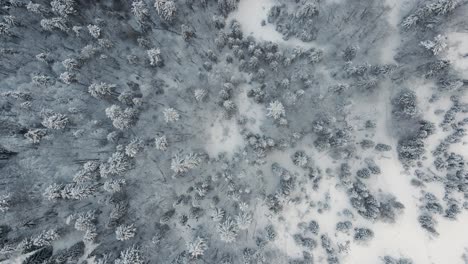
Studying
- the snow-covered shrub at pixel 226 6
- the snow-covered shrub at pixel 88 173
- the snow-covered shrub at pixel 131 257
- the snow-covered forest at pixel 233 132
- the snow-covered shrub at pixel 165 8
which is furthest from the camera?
the snow-covered shrub at pixel 226 6

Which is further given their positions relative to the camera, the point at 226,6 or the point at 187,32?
the point at 226,6

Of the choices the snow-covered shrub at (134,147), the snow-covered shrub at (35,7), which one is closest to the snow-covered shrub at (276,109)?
the snow-covered shrub at (134,147)

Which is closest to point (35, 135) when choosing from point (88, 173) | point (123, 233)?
point (88, 173)

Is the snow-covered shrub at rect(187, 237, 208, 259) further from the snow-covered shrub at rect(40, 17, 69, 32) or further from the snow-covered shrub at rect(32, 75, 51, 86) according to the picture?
the snow-covered shrub at rect(40, 17, 69, 32)

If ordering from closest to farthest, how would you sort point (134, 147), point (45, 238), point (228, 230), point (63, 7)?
point (45, 238)
point (228, 230)
point (134, 147)
point (63, 7)

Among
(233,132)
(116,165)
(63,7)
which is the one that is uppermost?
(63,7)

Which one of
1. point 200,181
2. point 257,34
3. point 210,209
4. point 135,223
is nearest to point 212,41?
point 257,34

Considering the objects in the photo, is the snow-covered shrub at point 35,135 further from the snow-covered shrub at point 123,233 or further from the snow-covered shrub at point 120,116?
the snow-covered shrub at point 123,233

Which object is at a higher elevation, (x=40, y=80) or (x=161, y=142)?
(x=161, y=142)

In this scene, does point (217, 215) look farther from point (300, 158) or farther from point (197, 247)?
point (300, 158)
